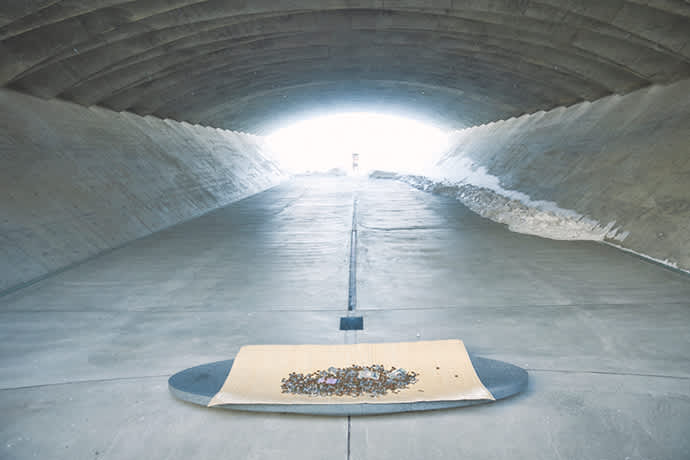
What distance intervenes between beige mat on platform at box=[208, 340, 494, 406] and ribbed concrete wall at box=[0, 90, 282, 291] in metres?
6.08

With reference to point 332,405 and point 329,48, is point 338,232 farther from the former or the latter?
point 332,405

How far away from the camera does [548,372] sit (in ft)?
15.9

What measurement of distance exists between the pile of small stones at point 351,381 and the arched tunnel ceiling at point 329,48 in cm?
996

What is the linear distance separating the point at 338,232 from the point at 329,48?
8.99 m

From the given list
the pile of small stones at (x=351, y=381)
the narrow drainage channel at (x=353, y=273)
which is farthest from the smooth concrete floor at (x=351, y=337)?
the pile of small stones at (x=351, y=381)

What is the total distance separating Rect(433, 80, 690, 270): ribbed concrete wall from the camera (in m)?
10.3

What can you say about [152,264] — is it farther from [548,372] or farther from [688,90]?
[688,90]

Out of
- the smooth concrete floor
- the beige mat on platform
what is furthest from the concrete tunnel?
the beige mat on platform

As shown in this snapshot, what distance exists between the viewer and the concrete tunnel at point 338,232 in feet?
13.3

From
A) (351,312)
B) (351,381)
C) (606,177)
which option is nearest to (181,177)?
(351,312)

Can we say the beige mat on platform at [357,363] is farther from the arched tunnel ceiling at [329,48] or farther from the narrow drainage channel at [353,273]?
the arched tunnel ceiling at [329,48]

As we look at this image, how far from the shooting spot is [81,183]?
42.9 ft

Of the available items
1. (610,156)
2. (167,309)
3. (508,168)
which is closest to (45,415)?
(167,309)

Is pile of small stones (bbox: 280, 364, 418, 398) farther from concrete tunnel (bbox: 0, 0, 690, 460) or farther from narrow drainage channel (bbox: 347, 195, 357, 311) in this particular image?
narrow drainage channel (bbox: 347, 195, 357, 311)
